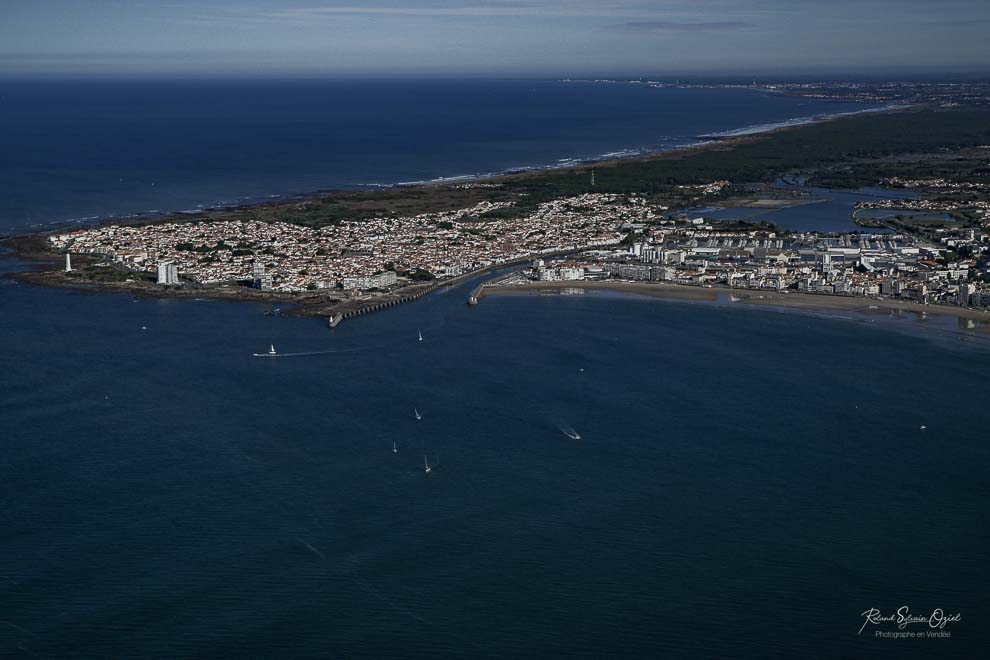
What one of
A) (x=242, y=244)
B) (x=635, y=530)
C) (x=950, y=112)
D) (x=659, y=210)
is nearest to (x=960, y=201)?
(x=659, y=210)

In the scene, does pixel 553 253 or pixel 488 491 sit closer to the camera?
pixel 488 491

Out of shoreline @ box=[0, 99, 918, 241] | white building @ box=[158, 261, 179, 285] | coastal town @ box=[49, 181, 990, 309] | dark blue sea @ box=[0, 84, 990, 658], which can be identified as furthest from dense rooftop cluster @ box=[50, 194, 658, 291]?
dark blue sea @ box=[0, 84, 990, 658]

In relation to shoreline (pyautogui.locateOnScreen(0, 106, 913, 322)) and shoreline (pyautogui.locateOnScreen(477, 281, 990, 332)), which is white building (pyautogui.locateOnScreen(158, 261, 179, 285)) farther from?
shoreline (pyautogui.locateOnScreen(477, 281, 990, 332))

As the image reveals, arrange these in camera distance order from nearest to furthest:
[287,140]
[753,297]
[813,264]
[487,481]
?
1. [487,481]
2. [753,297]
3. [813,264]
4. [287,140]

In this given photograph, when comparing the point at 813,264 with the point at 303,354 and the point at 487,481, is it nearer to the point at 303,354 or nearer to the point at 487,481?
the point at 303,354

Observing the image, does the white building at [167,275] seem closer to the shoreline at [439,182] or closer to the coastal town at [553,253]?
the coastal town at [553,253]

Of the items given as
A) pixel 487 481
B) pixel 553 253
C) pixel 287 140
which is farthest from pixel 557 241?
pixel 287 140

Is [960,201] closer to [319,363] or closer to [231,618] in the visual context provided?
[319,363]

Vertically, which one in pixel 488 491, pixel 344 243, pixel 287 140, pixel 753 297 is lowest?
pixel 488 491
